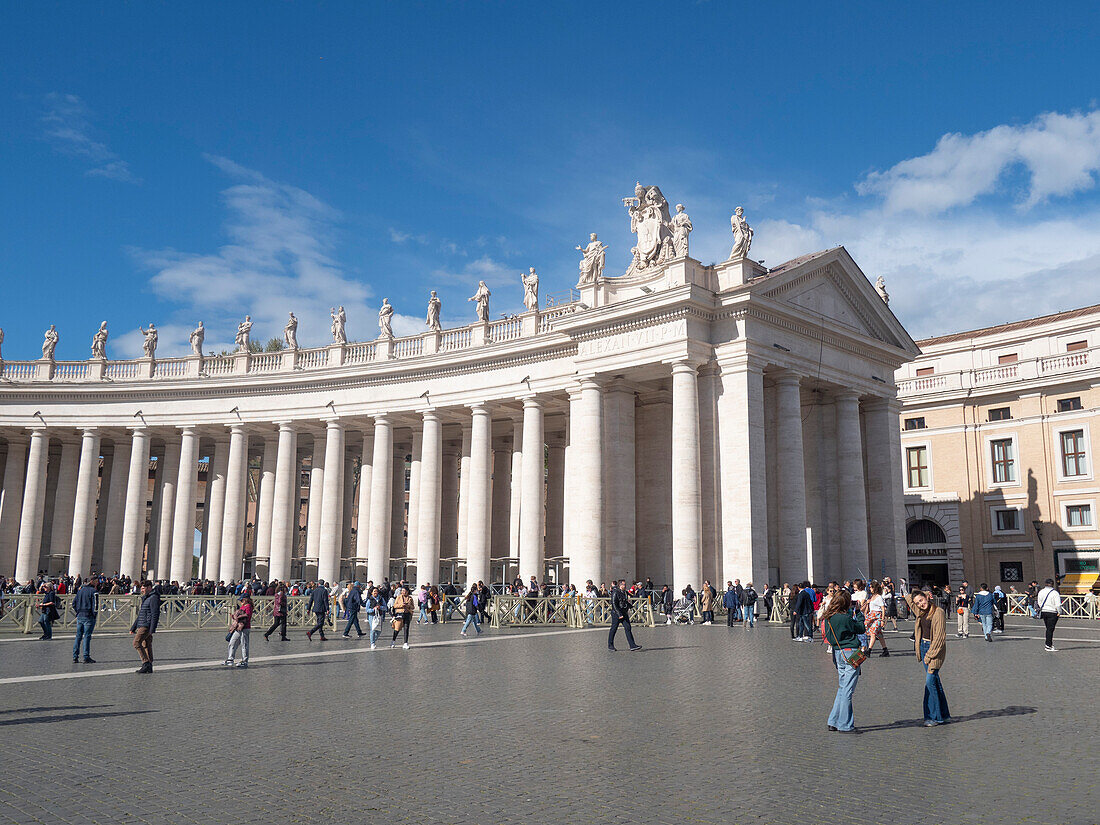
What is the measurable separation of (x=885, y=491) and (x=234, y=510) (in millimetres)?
34850

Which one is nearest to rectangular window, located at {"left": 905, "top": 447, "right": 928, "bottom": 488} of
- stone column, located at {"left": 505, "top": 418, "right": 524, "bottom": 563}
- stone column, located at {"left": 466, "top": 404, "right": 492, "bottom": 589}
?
stone column, located at {"left": 505, "top": 418, "right": 524, "bottom": 563}

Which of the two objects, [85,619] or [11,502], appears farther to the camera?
[11,502]

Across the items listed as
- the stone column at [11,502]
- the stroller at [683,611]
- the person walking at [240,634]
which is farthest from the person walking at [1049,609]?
the stone column at [11,502]

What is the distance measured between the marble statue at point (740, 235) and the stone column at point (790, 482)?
5449 mm

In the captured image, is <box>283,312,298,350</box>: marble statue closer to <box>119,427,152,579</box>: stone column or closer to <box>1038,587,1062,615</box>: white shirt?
<box>119,427,152,579</box>: stone column

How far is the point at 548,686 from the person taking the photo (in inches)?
614

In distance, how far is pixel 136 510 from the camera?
52000 mm

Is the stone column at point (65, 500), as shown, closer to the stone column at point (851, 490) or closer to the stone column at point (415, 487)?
the stone column at point (415, 487)

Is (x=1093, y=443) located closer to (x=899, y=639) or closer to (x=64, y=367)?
(x=899, y=639)

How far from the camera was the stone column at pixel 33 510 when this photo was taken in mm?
52094

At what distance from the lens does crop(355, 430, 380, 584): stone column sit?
162 ft

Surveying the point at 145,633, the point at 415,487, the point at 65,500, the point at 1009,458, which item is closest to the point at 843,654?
the point at 145,633

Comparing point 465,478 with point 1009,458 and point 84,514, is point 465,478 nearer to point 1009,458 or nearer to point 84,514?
point 84,514

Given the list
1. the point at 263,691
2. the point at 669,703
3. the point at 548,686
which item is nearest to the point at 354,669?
the point at 263,691
